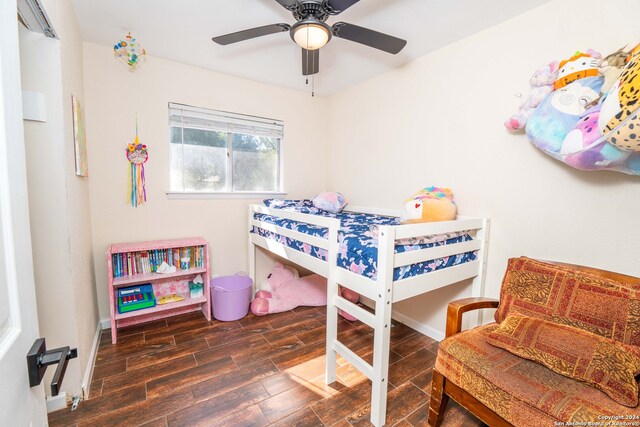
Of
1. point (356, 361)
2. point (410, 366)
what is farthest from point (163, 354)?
point (410, 366)

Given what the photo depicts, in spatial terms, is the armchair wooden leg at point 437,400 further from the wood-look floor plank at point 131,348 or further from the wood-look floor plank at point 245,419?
the wood-look floor plank at point 131,348

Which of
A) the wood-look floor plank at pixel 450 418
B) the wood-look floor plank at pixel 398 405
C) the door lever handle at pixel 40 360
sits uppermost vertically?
the door lever handle at pixel 40 360

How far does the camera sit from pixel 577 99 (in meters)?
1.32

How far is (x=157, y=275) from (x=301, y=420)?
1.62 metres

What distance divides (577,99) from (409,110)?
1.19m

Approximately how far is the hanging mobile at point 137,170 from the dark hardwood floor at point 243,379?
1096 millimetres

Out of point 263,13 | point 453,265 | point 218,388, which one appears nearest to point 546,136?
point 453,265

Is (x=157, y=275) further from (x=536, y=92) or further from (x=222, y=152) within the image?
(x=536, y=92)

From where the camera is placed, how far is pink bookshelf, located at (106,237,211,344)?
2.15 meters

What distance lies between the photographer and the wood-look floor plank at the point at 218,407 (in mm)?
1416

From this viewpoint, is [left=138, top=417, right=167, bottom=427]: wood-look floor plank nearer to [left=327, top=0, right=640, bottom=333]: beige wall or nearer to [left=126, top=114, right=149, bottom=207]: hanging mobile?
[left=126, top=114, right=149, bottom=207]: hanging mobile

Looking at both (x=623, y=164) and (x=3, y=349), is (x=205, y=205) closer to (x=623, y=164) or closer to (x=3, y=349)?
(x=3, y=349)

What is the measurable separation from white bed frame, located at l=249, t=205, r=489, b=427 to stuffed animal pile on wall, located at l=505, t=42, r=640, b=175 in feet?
2.10

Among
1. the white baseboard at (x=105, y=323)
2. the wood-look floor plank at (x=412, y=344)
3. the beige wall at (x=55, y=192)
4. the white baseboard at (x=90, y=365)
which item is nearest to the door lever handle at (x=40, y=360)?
the beige wall at (x=55, y=192)
